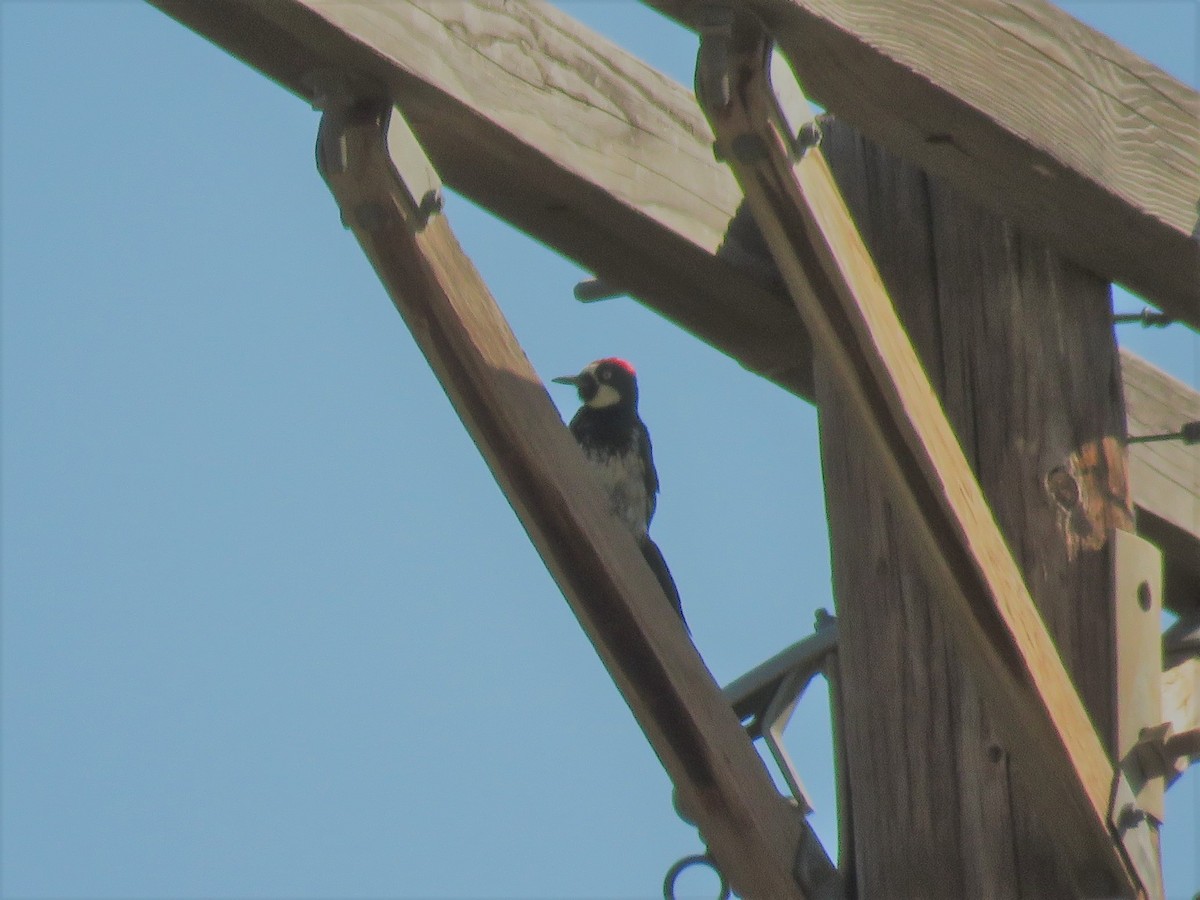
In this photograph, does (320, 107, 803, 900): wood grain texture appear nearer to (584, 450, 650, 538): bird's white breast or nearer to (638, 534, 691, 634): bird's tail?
(638, 534, 691, 634): bird's tail

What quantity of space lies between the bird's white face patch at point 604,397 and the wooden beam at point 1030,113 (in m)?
2.72

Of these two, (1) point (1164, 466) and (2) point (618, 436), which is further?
(2) point (618, 436)

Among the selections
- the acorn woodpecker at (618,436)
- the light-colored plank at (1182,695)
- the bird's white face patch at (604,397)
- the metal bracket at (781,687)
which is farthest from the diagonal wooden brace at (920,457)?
the bird's white face patch at (604,397)

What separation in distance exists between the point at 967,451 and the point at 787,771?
21.4 inches

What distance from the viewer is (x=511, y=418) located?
2449mm

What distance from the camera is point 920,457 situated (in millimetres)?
2248

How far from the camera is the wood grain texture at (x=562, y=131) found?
2496 mm

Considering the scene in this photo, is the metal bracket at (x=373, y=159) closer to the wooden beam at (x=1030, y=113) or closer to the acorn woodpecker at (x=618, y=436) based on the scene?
the wooden beam at (x=1030, y=113)

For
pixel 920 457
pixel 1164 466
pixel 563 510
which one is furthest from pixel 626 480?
pixel 920 457

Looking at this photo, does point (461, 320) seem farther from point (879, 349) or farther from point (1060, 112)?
point (1060, 112)

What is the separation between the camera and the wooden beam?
2.25 m

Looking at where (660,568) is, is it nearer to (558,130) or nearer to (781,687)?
(781,687)

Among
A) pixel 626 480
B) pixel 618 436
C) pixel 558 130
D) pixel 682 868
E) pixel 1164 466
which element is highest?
pixel 618 436

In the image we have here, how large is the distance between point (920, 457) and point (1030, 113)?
53 centimetres
